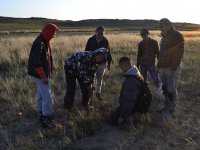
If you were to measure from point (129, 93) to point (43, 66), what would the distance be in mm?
1599

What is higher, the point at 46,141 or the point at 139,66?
the point at 139,66

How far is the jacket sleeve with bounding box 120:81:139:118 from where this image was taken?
7.25 metres

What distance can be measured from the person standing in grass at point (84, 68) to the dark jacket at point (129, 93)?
0.84 meters

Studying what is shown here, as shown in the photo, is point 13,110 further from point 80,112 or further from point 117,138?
point 117,138

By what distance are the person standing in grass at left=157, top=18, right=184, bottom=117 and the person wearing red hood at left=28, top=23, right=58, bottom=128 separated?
6.72 ft

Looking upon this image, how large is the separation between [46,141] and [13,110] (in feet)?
6.76

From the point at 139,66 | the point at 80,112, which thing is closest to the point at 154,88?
the point at 139,66

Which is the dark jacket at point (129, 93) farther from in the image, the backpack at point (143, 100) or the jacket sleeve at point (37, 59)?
the jacket sleeve at point (37, 59)

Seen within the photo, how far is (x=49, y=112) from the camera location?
7.78 meters

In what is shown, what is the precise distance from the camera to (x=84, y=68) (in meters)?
8.23

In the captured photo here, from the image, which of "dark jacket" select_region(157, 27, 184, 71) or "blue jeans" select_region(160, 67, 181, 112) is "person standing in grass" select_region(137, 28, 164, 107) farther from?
"dark jacket" select_region(157, 27, 184, 71)

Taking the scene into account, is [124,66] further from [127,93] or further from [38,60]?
[38,60]

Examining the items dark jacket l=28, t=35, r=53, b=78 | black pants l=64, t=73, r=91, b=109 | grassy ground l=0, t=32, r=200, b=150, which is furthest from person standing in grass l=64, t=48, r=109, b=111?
dark jacket l=28, t=35, r=53, b=78

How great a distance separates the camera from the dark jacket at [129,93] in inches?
286
